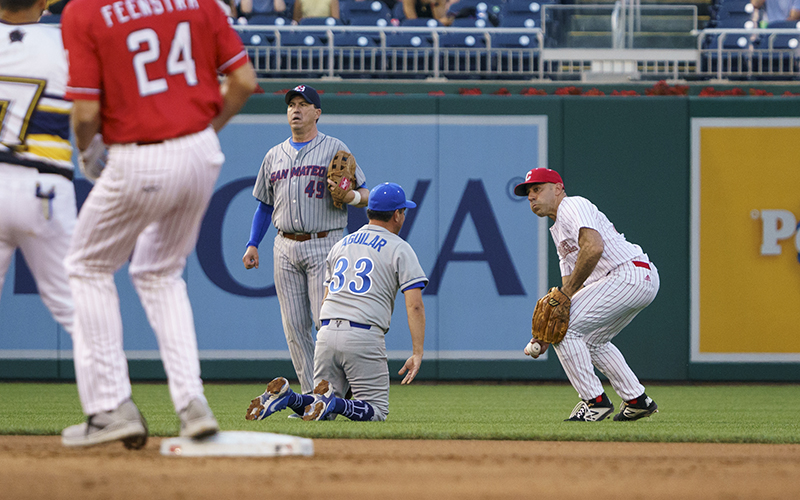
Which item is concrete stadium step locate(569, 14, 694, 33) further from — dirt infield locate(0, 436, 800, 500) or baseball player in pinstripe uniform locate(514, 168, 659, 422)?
dirt infield locate(0, 436, 800, 500)

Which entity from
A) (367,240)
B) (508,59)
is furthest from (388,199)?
(508,59)

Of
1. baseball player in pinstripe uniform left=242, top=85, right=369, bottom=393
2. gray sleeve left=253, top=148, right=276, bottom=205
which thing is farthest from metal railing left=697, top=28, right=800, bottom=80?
gray sleeve left=253, top=148, right=276, bottom=205

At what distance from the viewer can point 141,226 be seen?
3.45m

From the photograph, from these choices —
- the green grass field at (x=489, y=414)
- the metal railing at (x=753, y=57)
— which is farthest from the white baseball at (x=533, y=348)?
the metal railing at (x=753, y=57)

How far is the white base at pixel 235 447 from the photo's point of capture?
3393 millimetres

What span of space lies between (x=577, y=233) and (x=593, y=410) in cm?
106

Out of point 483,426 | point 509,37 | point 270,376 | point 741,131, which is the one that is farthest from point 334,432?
point 509,37

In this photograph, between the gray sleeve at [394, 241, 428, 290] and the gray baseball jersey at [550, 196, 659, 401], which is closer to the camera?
the gray sleeve at [394, 241, 428, 290]

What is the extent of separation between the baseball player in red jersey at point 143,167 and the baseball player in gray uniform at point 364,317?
72.0 inches

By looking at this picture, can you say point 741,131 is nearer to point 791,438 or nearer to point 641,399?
point 641,399

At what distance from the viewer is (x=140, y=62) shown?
11.0 feet

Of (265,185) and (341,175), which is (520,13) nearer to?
(265,185)

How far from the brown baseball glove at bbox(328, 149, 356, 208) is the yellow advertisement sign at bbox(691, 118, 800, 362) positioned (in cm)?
429

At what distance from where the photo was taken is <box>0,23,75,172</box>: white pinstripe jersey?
388 cm
